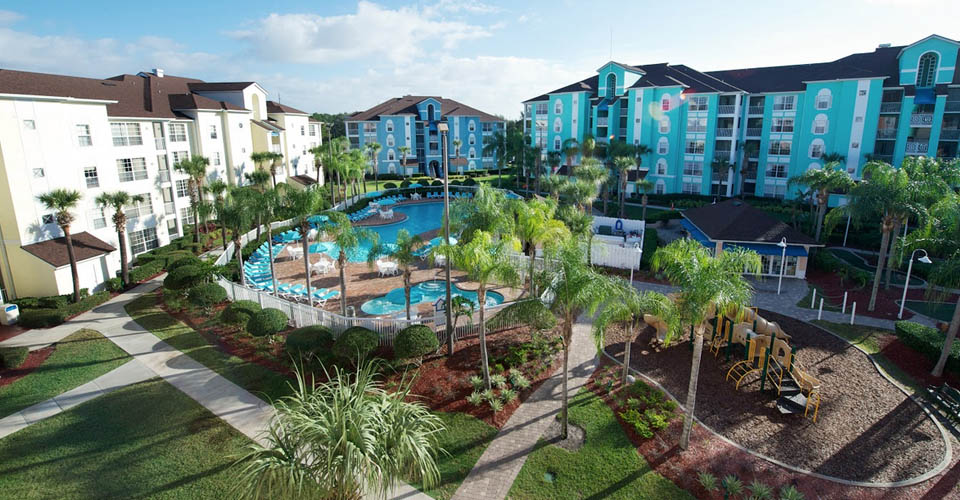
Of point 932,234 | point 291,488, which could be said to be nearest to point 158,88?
point 291,488

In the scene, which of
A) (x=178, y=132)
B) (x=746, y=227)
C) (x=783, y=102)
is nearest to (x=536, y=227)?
(x=746, y=227)

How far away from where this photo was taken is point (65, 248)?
25047mm

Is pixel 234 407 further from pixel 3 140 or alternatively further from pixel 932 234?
pixel 932 234

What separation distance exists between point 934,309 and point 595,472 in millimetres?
20473

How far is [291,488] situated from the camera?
8.24 m

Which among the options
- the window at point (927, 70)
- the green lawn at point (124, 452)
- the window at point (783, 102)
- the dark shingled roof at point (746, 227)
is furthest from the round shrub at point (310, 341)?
the window at point (927, 70)

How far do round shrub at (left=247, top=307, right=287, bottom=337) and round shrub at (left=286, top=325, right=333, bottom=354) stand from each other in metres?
1.56

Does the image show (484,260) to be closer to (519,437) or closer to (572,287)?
(572,287)

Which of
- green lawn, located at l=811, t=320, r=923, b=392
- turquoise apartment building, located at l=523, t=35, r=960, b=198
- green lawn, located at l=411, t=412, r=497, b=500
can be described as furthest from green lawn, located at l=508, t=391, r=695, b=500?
turquoise apartment building, located at l=523, t=35, r=960, b=198

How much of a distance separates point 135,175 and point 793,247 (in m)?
40.6

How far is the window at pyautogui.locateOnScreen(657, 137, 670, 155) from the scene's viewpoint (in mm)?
53094

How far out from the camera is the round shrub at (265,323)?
60.5ft

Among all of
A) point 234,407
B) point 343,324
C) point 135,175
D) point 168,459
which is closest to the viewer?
point 168,459

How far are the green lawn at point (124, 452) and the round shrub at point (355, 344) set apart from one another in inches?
160
